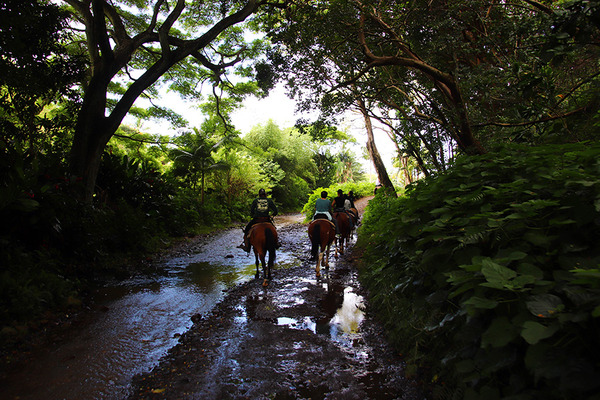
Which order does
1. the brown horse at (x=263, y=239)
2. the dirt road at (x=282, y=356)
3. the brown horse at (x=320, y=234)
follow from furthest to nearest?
1. the brown horse at (x=320, y=234)
2. the brown horse at (x=263, y=239)
3. the dirt road at (x=282, y=356)

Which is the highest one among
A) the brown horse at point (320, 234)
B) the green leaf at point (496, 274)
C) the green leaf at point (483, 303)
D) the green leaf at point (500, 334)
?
the green leaf at point (496, 274)

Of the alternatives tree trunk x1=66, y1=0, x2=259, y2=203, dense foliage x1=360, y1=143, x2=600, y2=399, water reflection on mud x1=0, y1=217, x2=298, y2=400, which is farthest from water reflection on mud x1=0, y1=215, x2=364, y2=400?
tree trunk x1=66, y1=0, x2=259, y2=203

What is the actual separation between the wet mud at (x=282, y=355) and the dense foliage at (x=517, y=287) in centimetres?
48

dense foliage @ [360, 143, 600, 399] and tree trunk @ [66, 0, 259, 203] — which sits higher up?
tree trunk @ [66, 0, 259, 203]

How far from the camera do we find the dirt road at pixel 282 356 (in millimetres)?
3025

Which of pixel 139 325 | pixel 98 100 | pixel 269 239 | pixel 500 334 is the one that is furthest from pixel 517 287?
pixel 98 100

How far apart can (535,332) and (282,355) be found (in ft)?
9.43

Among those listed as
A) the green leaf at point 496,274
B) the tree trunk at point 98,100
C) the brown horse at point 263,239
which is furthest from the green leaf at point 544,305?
the tree trunk at point 98,100

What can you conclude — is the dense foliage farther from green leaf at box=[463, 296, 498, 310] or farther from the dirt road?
the dirt road

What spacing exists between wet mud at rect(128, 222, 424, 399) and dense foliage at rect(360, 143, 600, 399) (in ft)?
1.58

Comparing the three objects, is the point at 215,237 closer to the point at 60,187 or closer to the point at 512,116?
the point at 60,187

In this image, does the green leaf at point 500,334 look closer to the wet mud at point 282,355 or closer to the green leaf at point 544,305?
the green leaf at point 544,305

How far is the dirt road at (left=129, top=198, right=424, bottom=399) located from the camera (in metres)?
3.03

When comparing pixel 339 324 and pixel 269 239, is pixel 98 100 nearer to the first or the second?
pixel 269 239
